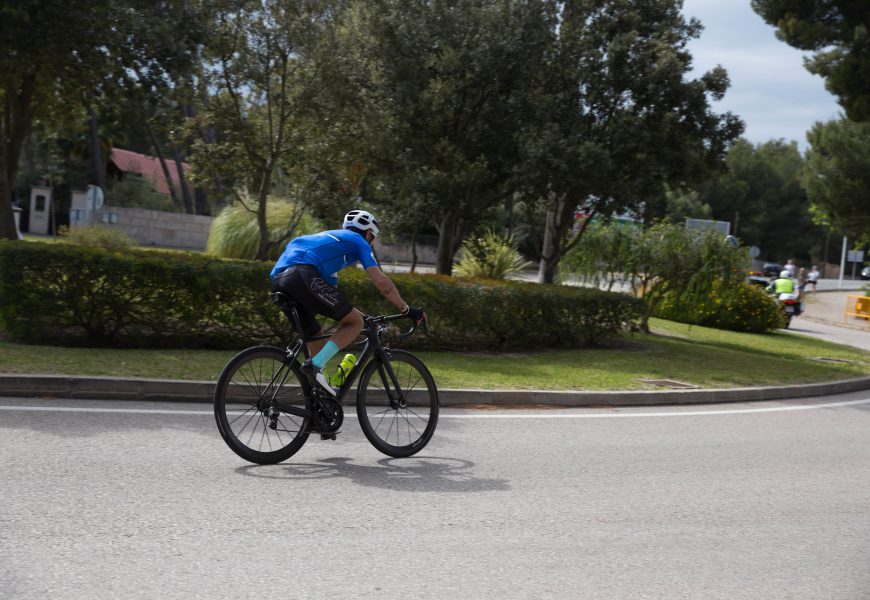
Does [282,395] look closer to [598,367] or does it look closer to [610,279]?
[598,367]

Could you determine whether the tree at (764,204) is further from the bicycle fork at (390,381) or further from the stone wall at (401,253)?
the bicycle fork at (390,381)

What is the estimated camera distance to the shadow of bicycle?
20.4 feet

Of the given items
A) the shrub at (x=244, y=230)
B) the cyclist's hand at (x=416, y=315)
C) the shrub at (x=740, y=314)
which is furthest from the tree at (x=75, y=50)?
the shrub at (x=740, y=314)

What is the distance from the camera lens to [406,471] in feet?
21.7

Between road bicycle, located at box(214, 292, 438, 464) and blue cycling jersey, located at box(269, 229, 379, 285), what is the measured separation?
0.98ft

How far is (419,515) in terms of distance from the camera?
18.0ft

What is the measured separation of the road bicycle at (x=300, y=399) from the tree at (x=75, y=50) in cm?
919

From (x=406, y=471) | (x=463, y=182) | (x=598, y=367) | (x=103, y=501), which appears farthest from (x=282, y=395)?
(x=463, y=182)

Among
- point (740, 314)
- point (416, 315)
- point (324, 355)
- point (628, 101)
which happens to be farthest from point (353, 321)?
point (740, 314)

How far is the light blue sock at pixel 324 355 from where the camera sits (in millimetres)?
6559

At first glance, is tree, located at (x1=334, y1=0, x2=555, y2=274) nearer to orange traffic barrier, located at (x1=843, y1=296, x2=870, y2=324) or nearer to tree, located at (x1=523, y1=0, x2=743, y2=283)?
tree, located at (x1=523, y1=0, x2=743, y2=283)

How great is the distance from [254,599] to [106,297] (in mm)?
7568

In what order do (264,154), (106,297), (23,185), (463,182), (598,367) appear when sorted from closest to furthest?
(106,297)
(598,367)
(463,182)
(264,154)
(23,185)

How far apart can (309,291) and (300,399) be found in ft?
2.61
